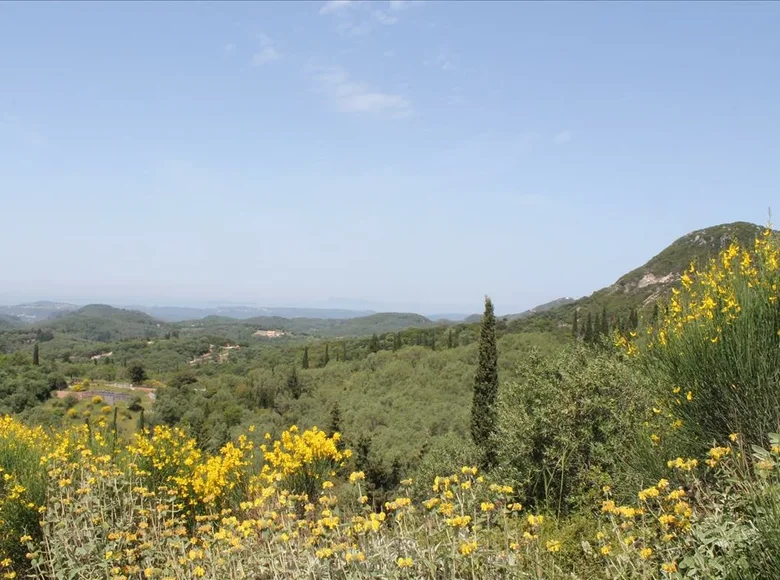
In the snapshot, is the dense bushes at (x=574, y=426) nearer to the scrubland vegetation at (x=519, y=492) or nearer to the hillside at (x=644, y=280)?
the scrubland vegetation at (x=519, y=492)

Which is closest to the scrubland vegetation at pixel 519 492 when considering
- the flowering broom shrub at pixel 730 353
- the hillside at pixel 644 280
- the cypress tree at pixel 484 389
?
the flowering broom shrub at pixel 730 353

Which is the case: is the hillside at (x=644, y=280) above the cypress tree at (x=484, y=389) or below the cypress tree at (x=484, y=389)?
above

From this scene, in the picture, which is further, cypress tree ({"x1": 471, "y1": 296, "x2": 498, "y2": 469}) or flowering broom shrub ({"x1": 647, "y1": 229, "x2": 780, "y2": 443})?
cypress tree ({"x1": 471, "y1": 296, "x2": 498, "y2": 469})

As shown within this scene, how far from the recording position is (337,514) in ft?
10.2

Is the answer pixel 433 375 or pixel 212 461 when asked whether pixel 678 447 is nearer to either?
pixel 212 461

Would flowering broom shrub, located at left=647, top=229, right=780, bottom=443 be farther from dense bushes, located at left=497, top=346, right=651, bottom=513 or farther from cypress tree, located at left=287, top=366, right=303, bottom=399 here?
cypress tree, located at left=287, top=366, right=303, bottom=399

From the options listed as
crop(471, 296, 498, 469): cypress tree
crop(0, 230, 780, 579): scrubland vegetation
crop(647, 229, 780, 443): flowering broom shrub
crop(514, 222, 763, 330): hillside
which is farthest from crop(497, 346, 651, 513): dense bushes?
crop(514, 222, 763, 330): hillside

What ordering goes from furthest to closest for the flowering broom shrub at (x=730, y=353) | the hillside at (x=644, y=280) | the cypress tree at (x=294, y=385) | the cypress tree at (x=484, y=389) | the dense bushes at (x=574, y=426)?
the hillside at (x=644, y=280) → the cypress tree at (x=294, y=385) → the cypress tree at (x=484, y=389) → the dense bushes at (x=574, y=426) → the flowering broom shrub at (x=730, y=353)

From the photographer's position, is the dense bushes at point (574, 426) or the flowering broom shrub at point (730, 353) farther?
the dense bushes at point (574, 426)

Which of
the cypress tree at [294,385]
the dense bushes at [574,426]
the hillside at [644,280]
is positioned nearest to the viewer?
the dense bushes at [574,426]

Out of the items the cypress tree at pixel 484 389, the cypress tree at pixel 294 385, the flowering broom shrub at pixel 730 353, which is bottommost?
the cypress tree at pixel 294 385

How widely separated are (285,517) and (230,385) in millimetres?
84109

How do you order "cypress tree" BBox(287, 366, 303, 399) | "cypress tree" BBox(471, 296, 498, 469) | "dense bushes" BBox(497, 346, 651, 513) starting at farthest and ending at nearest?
"cypress tree" BBox(287, 366, 303, 399)
"cypress tree" BBox(471, 296, 498, 469)
"dense bushes" BBox(497, 346, 651, 513)

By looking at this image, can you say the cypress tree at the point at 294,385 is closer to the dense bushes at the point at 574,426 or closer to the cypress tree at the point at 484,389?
the cypress tree at the point at 484,389
